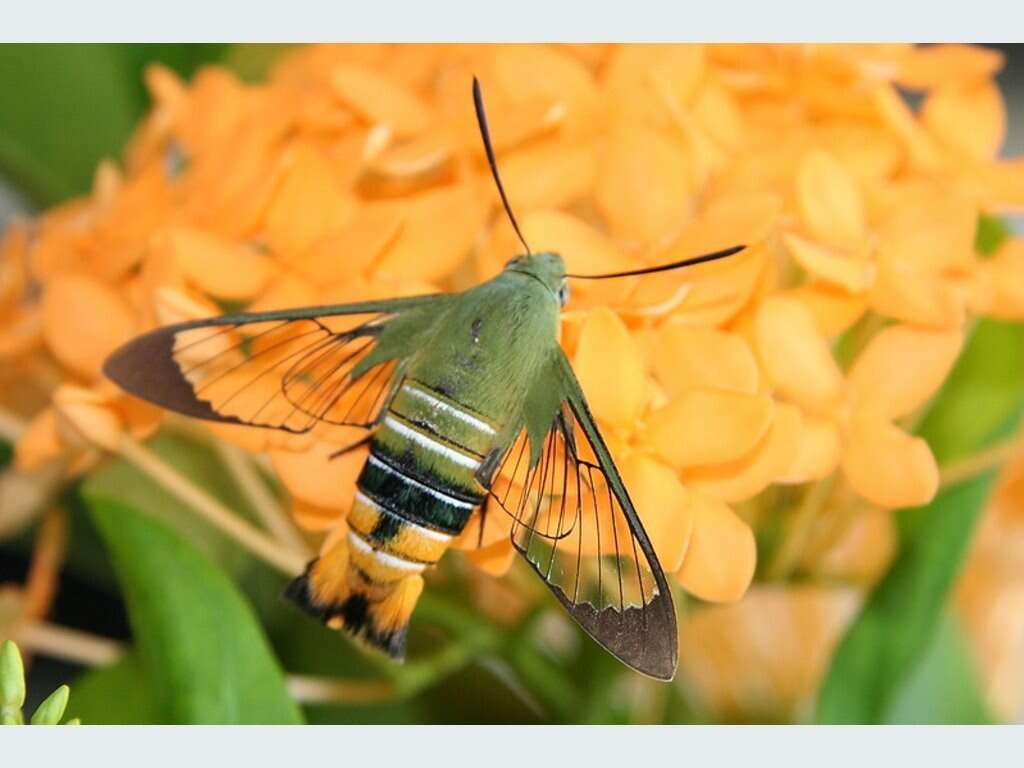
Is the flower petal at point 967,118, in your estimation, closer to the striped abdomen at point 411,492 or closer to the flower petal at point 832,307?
the flower petal at point 832,307

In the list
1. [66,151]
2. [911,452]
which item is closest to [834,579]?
[911,452]

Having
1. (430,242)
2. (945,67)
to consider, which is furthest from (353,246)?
(945,67)

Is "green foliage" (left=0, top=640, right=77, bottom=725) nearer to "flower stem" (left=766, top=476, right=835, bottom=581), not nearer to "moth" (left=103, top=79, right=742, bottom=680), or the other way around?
"moth" (left=103, top=79, right=742, bottom=680)

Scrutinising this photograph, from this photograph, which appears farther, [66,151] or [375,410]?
[66,151]

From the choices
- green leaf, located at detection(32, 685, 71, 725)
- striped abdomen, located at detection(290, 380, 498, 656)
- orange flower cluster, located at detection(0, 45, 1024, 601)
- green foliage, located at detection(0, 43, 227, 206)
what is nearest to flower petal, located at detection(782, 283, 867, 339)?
orange flower cluster, located at detection(0, 45, 1024, 601)

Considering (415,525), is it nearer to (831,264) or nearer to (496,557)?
(496,557)

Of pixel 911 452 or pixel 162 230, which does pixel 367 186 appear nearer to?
pixel 162 230
